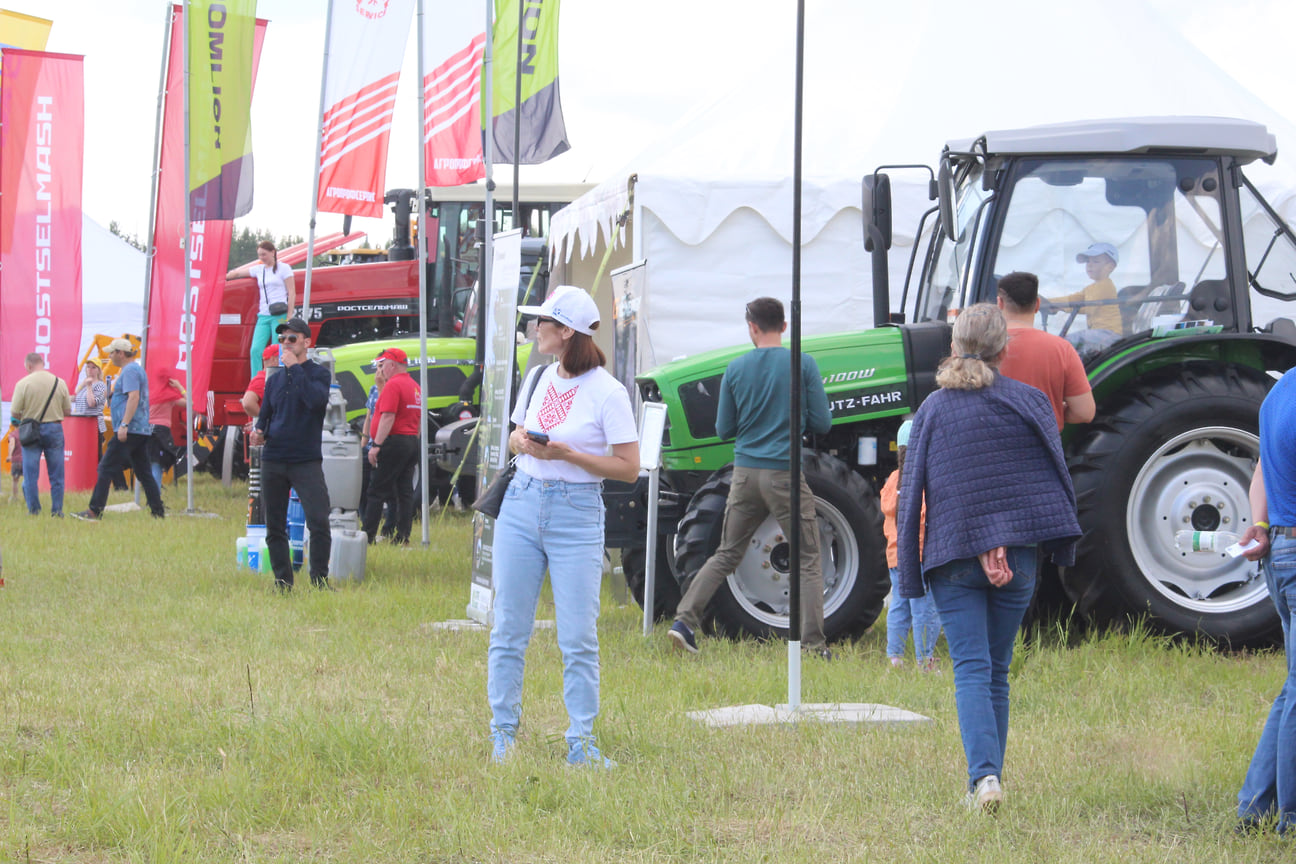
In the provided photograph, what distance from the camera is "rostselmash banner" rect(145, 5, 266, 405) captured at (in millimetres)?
14508

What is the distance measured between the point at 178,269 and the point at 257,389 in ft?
14.6

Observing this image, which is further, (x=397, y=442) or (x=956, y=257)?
(x=397, y=442)

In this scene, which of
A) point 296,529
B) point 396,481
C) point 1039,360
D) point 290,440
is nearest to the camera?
point 1039,360

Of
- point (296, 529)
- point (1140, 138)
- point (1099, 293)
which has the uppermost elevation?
point (1140, 138)

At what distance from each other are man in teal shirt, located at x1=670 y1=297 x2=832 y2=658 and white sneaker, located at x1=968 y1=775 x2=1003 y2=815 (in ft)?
8.26

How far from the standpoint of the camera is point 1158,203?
7039 millimetres

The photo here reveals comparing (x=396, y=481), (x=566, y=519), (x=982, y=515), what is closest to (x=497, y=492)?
(x=566, y=519)

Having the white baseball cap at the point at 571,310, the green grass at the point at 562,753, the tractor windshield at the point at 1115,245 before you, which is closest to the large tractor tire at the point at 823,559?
the green grass at the point at 562,753

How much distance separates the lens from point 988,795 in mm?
4062

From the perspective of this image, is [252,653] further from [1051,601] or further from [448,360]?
[448,360]

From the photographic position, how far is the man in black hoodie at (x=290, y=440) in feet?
29.2

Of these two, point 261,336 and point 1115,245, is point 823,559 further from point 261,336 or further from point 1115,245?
point 261,336

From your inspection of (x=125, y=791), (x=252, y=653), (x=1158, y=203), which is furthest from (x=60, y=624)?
(x=1158, y=203)

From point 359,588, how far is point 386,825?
5297 millimetres
